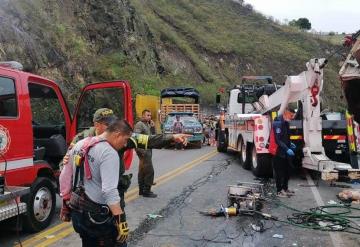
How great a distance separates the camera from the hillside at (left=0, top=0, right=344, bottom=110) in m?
24.3

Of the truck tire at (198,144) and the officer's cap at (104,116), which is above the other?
the officer's cap at (104,116)

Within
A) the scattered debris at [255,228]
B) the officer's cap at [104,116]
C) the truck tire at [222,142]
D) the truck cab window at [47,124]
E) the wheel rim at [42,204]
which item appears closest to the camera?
the officer's cap at [104,116]

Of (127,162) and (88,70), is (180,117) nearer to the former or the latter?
(88,70)

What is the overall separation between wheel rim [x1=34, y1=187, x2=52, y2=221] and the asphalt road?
0.24 metres

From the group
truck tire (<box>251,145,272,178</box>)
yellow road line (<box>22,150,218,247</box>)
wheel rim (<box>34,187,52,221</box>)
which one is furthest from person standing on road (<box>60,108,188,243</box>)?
truck tire (<box>251,145,272,178</box>)

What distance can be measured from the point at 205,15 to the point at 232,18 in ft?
20.9

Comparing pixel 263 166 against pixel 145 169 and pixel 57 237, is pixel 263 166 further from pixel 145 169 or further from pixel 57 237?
pixel 57 237

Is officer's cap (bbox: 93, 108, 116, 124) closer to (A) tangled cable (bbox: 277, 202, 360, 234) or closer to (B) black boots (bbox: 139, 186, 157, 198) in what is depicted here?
(A) tangled cable (bbox: 277, 202, 360, 234)

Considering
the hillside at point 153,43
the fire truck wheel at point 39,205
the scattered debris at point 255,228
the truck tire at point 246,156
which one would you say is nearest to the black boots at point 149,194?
the fire truck wheel at point 39,205

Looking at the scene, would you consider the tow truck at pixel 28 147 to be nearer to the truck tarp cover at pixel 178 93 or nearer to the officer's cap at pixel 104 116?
the officer's cap at pixel 104 116

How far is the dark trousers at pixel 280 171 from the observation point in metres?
10.5

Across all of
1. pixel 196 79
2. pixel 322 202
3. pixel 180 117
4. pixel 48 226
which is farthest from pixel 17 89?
pixel 196 79

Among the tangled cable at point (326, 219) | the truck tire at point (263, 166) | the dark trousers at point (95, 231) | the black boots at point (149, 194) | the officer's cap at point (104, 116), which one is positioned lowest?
the tangled cable at point (326, 219)

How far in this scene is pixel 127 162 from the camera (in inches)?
358
